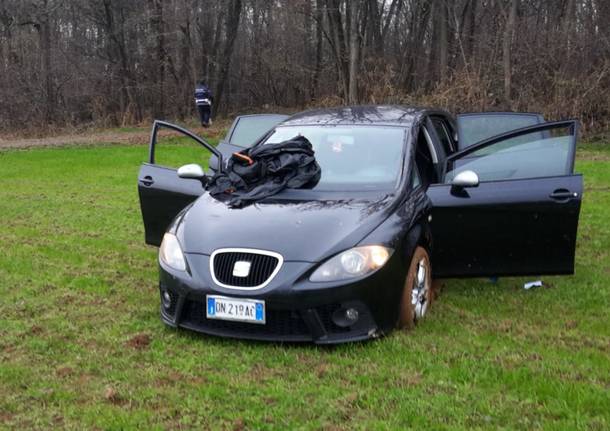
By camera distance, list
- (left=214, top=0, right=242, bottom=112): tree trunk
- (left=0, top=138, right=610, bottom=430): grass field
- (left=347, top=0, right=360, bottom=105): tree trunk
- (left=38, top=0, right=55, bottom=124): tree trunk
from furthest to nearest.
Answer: (left=38, top=0, right=55, bottom=124): tree trunk → (left=214, top=0, right=242, bottom=112): tree trunk → (left=347, top=0, right=360, bottom=105): tree trunk → (left=0, top=138, right=610, bottom=430): grass field

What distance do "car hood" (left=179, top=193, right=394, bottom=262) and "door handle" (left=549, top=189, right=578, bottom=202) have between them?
49.5 inches

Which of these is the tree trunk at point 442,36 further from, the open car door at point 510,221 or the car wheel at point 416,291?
the car wheel at point 416,291

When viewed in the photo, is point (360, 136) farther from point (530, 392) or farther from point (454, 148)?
point (530, 392)

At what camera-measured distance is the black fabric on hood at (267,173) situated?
548 centimetres

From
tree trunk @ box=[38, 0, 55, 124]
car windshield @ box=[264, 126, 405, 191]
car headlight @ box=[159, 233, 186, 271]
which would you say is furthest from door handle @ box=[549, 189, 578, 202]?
tree trunk @ box=[38, 0, 55, 124]

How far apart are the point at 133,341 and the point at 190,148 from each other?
15.5 meters

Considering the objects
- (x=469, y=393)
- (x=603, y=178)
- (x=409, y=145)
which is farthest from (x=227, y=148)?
(x=603, y=178)

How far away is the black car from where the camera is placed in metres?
4.58

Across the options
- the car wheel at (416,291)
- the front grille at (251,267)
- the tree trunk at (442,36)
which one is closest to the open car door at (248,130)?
the car wheel at (416,291)

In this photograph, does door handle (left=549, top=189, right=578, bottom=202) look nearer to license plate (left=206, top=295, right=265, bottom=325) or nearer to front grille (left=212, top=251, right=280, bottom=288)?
front grille (left=212, top=251, right=280, bottom=288)

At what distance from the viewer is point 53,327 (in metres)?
5.18

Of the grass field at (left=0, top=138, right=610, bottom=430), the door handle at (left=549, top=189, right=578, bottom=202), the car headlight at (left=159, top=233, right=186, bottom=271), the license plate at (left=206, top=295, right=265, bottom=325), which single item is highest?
the door handle at (left=549, top=189, right=578, bottom=202)

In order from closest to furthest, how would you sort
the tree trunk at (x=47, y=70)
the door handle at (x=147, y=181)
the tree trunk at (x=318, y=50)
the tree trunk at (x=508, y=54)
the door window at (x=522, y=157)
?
the door window at (x=522, y=157) < the door handle at (x=147, y=181) < the tree trunk at (x=508, y=54) < the tree trunk at (x=318, y=50) < the tree trunk at (x=47, y=70)

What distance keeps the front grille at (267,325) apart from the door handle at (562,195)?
2.18 m
